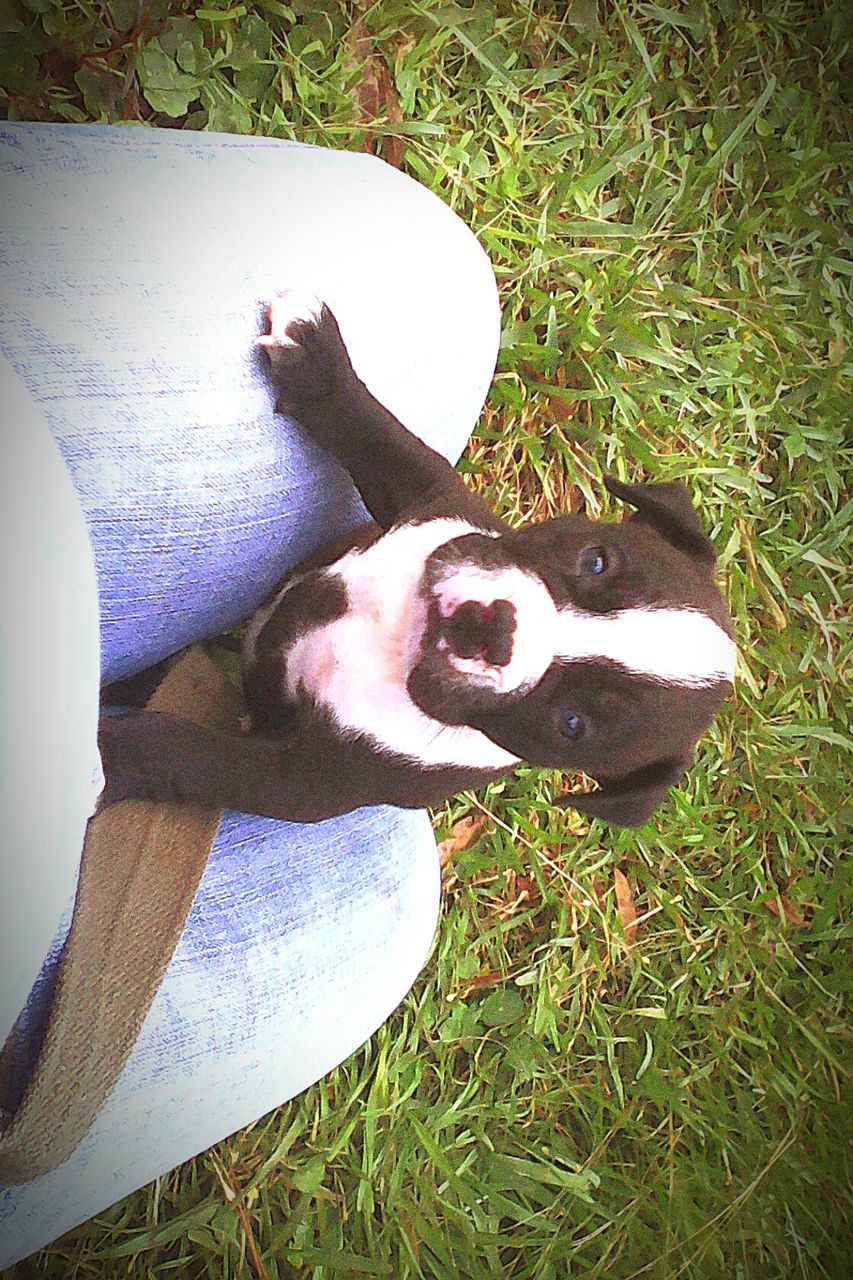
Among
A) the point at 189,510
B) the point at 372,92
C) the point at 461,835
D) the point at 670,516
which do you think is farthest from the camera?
the point at 461,835

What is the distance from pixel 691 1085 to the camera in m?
2.62

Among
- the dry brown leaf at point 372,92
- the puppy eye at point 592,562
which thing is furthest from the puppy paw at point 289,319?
the dry brown leaf at point 372,92

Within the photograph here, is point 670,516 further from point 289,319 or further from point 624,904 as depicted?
point 624,904

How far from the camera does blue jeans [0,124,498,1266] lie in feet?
2.99

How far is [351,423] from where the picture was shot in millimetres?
1617

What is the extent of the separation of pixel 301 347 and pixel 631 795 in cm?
79

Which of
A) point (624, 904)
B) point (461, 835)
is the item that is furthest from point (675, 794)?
point (461, 835)

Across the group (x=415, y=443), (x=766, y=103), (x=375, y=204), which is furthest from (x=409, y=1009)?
(x=766, y=103)

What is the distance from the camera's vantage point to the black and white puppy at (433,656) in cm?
155

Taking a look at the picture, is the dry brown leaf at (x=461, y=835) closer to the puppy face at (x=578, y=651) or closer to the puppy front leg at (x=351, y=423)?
the puppy face at (x=578, y=651)

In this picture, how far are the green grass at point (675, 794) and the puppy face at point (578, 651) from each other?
0.82m

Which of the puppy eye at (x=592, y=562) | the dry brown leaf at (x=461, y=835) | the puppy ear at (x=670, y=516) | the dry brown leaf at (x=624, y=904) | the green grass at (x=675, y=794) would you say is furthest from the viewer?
the dry brown leaf at (x=624, y=904)

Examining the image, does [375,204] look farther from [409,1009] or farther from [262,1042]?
[409,1009]

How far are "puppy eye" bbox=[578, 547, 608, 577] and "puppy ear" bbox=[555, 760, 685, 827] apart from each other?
298 millimetres
